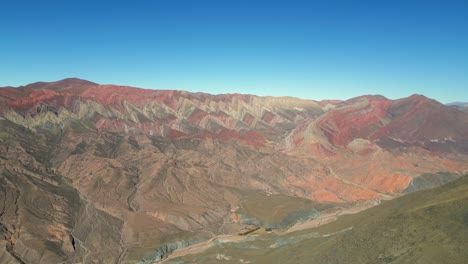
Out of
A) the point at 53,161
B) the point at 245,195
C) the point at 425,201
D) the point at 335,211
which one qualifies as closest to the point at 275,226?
the point at 335,211

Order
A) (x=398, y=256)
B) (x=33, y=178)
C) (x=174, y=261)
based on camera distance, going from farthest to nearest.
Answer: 1. (x=33, y=178)
2. (x=174, y=261)
3. (x=398, y=256)

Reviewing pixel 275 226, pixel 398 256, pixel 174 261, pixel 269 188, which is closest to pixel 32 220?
pixel 174 261

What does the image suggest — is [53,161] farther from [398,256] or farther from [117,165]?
[398,256]

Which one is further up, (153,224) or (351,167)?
(351,167)

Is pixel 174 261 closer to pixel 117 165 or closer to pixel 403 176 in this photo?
pixel 117 165

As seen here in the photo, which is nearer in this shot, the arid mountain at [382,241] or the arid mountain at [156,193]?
the arid mountain at [382,241]

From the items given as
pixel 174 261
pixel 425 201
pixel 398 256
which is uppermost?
pixel 425 201

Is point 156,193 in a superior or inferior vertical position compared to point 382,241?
inferior

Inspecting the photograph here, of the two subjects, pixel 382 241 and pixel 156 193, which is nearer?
pixel 382 241

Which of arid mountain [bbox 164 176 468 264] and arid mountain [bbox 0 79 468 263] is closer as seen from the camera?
arid mountain [bbox 164 176 468 264]

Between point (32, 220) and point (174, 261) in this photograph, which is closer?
point (174, 261)

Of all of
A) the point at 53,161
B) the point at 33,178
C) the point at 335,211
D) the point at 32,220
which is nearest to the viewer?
the point at 32,220
